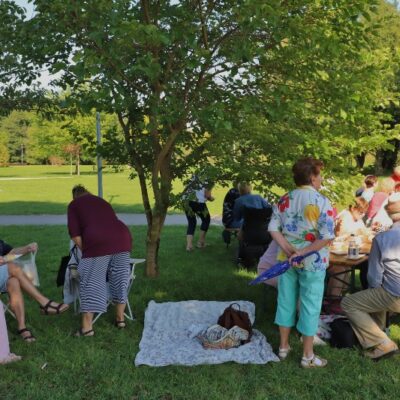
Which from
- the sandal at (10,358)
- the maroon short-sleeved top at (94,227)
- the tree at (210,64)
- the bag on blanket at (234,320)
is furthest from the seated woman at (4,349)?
the tree at (210,64)

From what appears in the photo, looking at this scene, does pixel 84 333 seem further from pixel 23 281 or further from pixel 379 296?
pixel 379 296

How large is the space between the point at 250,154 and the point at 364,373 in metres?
3.11

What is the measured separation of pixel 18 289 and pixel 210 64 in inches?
125

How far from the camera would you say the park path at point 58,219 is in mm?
13469

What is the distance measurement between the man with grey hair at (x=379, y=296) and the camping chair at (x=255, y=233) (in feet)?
10.3

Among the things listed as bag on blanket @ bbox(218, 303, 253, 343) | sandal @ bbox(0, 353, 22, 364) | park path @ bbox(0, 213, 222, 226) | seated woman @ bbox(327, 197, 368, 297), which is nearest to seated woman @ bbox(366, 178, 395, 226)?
seated woman @ bbox(327, 197, 368, 297)

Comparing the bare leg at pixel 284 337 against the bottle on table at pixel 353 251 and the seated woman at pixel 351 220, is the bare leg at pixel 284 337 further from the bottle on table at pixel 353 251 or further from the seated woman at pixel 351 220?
the seated woman at pixel 351 220

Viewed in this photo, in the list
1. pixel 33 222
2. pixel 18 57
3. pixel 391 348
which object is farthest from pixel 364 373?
pixel 33 222

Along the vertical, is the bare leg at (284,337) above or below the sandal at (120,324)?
above

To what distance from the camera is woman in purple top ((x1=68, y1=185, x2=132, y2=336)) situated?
4.82 metres

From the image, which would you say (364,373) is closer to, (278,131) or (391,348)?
(391,348)

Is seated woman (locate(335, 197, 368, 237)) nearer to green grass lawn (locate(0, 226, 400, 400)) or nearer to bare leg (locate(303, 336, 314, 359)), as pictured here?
green grass lawn (locate(0, 226, 400, 400))

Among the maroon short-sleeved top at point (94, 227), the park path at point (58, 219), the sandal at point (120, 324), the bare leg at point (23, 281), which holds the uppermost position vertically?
the maroon short-sleeved top at point (94, 227)

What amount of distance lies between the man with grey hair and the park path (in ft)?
28.2
